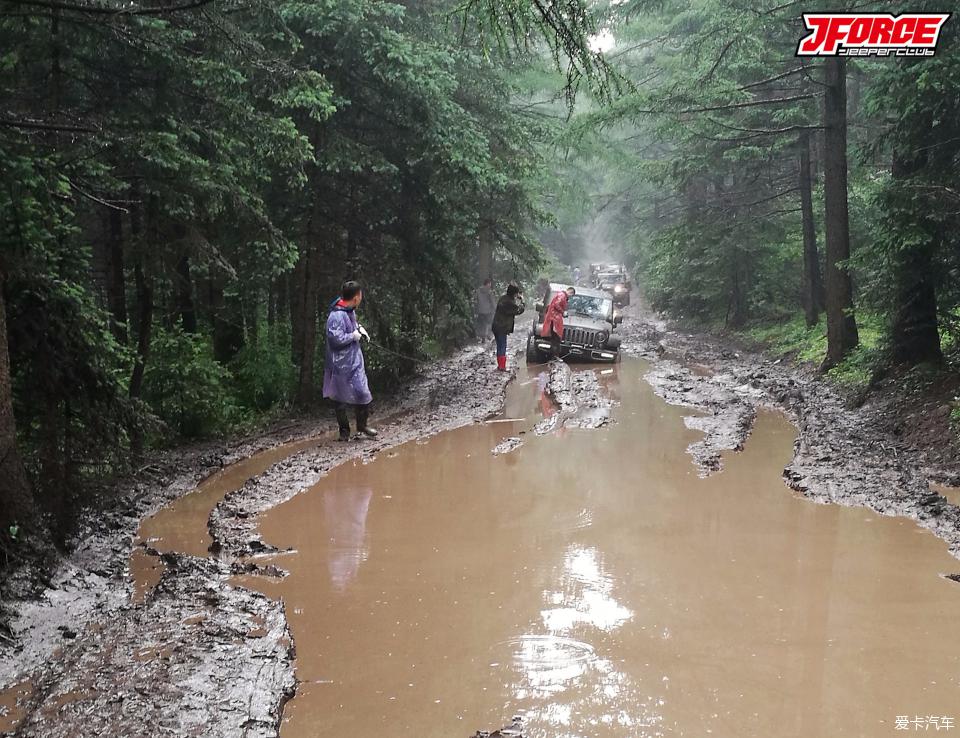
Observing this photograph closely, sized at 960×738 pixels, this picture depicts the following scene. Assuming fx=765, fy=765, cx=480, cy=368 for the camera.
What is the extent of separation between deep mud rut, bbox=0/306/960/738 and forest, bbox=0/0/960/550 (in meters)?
0.76

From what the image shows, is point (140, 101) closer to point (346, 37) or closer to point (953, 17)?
point (346, 37)

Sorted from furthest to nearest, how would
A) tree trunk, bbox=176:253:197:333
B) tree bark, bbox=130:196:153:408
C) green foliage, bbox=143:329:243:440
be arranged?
1. tree trunk, bbox=176:253:197:333
2. green foliage, bbox=143:329:243:440
3. tree bark, bbox=130:196:153:408

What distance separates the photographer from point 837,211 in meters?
14.8

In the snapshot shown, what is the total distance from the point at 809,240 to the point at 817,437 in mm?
11660

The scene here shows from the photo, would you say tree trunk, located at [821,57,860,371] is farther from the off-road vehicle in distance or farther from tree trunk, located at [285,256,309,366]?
the off-road vehicle in distance

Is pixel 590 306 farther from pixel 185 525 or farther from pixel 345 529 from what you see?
pixel 185 525

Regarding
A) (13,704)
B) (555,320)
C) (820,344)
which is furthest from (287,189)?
(820,344)

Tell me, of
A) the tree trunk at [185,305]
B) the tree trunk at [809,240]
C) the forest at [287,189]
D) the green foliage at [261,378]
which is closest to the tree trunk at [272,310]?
the forest at [287,189]

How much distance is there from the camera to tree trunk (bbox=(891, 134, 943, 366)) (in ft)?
34.2

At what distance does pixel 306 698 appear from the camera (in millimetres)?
4227

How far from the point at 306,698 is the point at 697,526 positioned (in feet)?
13.3

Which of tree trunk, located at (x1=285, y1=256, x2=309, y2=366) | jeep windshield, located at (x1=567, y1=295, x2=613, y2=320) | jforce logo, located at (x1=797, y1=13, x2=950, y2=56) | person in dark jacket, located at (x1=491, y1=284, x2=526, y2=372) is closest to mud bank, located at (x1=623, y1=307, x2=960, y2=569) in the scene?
jeep windshield, located at (x1=567, y1=295, x2=613, y2=320)

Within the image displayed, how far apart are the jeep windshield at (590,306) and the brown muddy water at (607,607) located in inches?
467

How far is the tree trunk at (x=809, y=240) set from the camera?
19531 mm
